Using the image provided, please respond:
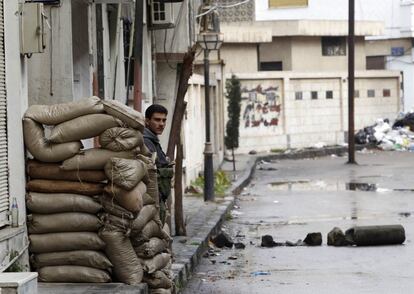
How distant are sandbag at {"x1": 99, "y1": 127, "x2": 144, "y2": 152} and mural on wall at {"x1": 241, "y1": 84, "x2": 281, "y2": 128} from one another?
33.9m

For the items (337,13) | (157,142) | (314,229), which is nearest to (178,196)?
(314,229)

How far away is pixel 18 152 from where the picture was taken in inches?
362

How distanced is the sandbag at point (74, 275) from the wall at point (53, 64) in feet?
7.83

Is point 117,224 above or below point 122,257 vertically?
above

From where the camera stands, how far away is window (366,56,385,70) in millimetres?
54397

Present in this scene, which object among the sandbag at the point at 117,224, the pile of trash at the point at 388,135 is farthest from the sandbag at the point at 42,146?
the pile of trash at the point at 388,135

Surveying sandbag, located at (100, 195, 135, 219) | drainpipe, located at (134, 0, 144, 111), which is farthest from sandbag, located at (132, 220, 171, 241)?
drainpipe, located at (134, 0, 144, 111)

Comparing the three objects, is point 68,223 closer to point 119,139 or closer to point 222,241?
point 119,139

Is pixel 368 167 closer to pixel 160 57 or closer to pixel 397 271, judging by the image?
pixel 160 57

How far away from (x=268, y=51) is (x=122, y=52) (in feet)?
98.4

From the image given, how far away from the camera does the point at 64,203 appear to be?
919 centimetres

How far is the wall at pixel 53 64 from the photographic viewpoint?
36.4 feet

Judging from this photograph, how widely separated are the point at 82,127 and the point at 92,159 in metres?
0.27

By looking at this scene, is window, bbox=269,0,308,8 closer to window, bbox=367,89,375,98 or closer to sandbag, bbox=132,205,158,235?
window, bbox=367,89,375,98
